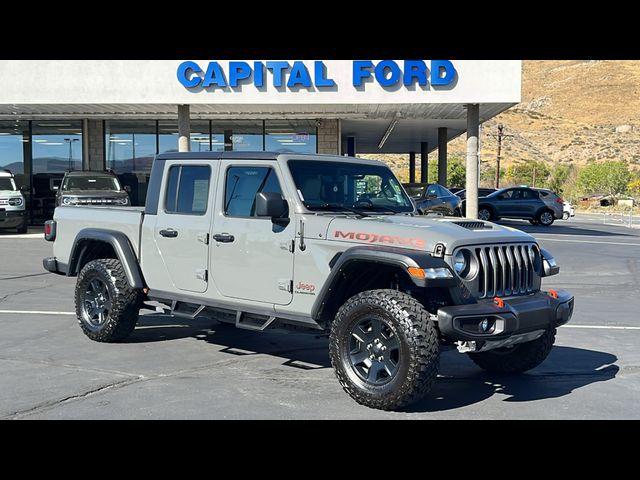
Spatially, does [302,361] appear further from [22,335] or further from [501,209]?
[501,209]

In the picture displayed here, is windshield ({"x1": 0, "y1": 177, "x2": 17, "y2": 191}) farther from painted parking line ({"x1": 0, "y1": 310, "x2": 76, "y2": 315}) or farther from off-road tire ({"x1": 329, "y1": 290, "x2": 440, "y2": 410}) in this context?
off-road tire ({"x1": 329, "y1": 290, "x2": 440, "y2": 410})

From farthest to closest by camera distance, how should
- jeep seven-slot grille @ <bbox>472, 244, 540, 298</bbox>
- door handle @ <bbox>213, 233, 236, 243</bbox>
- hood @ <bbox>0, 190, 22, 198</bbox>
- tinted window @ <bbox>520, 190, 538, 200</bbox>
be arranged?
tinted window @ <bbox>520, 190, 538, 200</bbox>
hood @ <bbox>0, 190, 22, 198</bbox>
door handle @ <bbox>213, 233, 236, 243</bbox>
jeep seven-slot grille @ <bbox>472, 244, 540, 298</bbox>

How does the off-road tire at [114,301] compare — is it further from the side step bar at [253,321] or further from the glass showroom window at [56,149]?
the glass showroom window at [56,149]

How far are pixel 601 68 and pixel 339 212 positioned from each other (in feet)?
358

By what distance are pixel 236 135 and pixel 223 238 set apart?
63.4ft

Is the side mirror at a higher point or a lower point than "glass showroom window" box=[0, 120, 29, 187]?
lower

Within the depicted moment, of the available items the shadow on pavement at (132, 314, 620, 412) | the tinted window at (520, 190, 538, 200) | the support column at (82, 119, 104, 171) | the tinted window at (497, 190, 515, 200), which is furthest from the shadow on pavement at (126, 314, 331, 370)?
the tinted window at (497, 190, 515, 200)

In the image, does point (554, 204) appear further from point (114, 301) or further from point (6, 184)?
point (114, 301)

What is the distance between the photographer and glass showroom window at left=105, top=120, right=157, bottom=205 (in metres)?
25.1

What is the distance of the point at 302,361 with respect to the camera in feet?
23.3

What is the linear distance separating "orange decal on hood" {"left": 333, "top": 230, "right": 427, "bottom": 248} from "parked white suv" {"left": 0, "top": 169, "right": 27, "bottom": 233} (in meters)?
17.9

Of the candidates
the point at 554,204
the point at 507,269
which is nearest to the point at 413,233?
the point at 507,269

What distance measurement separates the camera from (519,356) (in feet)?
21.4

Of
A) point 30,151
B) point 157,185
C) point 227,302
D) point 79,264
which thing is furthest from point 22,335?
point 30,151
